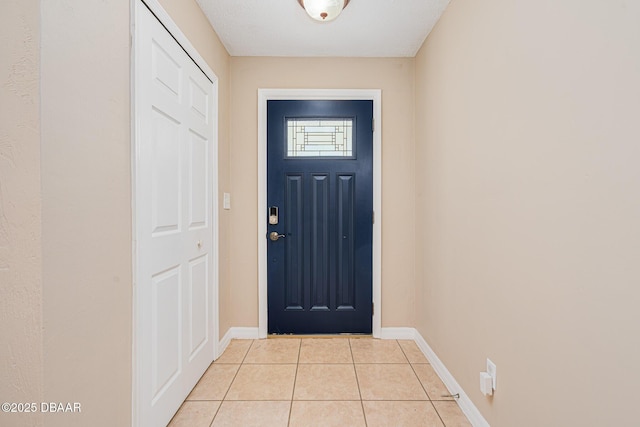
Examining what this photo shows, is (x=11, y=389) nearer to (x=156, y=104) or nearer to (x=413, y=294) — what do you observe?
(x=156, y=104)

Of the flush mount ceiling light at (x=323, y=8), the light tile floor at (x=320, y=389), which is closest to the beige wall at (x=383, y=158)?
the light tile floor at (x=320, y=389)

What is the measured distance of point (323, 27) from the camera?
2357mm

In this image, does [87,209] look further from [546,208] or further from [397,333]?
[397,333]

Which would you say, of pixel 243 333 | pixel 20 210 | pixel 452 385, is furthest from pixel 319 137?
pixel 20 210

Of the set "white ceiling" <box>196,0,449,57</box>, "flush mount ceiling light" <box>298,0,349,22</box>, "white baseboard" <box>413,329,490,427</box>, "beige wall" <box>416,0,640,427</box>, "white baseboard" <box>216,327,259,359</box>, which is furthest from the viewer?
"white baseboard" <box>216,327,259,359</box>

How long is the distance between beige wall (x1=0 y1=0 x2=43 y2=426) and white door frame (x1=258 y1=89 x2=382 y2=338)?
1.94 meters

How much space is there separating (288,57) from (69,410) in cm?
273

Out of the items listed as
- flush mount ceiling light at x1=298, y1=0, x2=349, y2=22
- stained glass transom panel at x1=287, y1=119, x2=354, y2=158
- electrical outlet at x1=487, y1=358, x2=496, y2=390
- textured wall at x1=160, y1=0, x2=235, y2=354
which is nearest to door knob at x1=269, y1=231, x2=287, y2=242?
textured wall at x1=160, y1=0, x2=235, y2=354

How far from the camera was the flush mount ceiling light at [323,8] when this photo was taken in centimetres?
197

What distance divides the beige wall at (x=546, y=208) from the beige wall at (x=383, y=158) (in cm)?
79

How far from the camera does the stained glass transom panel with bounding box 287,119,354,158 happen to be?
2.83m

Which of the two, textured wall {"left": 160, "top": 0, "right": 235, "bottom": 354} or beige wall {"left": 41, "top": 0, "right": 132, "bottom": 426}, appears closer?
beige wall {"left": 41, "top": 0, "right": 132, "bottom": 426}

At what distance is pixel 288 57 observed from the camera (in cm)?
280

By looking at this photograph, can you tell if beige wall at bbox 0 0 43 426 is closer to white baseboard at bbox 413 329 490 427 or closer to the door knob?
white baseboard at bbox 413 329 490 427
